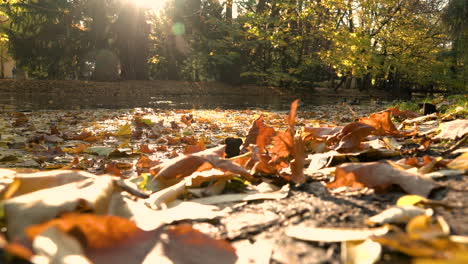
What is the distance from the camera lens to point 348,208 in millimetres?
674

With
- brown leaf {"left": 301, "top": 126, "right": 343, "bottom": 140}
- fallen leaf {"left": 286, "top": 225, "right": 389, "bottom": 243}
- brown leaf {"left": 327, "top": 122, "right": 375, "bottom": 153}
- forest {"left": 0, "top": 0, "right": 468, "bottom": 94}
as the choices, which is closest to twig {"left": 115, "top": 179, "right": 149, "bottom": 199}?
fallen leaf {"left": 286, "top": 225, "right": 389, "bottom": 243}

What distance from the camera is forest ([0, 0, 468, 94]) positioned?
632 inches

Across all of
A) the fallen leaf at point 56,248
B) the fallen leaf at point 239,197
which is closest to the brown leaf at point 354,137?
the fallen leaf at point 239,197

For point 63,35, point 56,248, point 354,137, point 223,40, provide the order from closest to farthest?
point 56,248, point 354,137, point 63,35, point 223,40

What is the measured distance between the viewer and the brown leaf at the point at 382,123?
1508 mm

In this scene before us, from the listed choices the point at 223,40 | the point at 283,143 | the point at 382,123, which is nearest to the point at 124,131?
the point at 382,123

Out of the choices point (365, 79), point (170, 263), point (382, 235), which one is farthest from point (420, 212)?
point (365, 79)

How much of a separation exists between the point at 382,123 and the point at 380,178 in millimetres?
909

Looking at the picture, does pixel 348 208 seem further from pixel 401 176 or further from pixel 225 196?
pixel 225 196

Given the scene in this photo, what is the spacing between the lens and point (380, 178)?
762 millimetres

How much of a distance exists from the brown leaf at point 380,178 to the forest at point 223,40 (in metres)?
14.5

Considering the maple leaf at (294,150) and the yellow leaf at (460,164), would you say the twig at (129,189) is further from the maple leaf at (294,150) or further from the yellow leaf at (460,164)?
the yellow leaf at (460,164)

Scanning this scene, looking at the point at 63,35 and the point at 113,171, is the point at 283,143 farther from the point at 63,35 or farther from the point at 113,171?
the point at 63,35

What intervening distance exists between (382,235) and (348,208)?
0.16m
